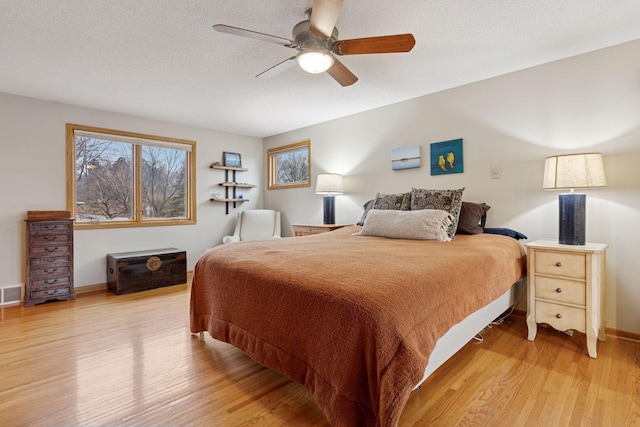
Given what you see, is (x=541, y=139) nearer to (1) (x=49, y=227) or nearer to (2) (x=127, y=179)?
(2) (x=127, y=179)

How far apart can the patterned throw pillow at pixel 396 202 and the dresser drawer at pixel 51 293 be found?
3.52 metres

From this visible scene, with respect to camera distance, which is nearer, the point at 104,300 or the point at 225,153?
the point at 104,300

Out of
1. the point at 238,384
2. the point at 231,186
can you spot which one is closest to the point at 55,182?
the point at 231,186

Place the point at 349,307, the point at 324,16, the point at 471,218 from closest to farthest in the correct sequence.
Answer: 1. the point at 349,307
2. the point at 324,16
3. the point at 471,218

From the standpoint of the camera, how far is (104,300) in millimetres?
3412

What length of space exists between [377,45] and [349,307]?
1.57 metres

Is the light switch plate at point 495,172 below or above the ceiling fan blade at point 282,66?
below

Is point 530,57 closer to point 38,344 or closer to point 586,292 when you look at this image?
point 586,292

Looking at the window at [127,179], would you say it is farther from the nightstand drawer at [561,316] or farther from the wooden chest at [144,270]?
the nightstand drawer at [561,316]

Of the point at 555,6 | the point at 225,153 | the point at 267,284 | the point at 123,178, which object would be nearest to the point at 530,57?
the point at 555,6

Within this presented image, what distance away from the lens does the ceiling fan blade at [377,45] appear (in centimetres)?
179

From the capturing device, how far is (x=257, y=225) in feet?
16.0

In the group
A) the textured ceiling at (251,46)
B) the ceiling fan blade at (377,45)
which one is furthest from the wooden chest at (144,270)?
the ceiling fan blade at (377,45)

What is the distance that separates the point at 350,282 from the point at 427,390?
0.87m
